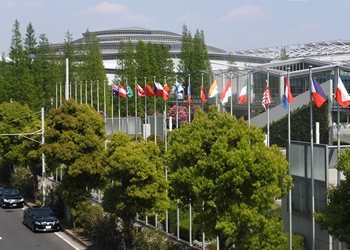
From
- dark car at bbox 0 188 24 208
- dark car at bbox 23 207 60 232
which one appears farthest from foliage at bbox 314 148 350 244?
dark car at bbox 0 188 24 208

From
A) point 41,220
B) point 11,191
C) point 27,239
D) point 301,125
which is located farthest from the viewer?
point 301,125

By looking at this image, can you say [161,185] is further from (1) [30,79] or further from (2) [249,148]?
(1) [30,79]

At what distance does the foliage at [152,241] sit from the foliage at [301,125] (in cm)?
2393

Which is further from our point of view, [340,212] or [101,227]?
[101,227]

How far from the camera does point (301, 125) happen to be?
41.0m

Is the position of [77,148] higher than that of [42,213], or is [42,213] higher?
[77,148]

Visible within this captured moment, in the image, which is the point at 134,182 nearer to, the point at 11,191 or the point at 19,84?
the point at 11,191

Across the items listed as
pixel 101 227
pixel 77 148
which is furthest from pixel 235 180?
pixel 77 148

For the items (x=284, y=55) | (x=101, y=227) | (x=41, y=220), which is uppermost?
(x=284, y=55)

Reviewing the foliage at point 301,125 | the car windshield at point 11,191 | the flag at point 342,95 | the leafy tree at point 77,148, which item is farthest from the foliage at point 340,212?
the foliage at point 301,125

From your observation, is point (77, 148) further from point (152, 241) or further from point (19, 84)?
point (19, 84)

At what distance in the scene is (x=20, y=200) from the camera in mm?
31391

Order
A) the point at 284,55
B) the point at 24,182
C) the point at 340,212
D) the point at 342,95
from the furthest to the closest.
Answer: the point at 284,55 < the point at 24,182 < the point at 342,95 < the point at 340,212

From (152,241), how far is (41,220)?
8708mm
